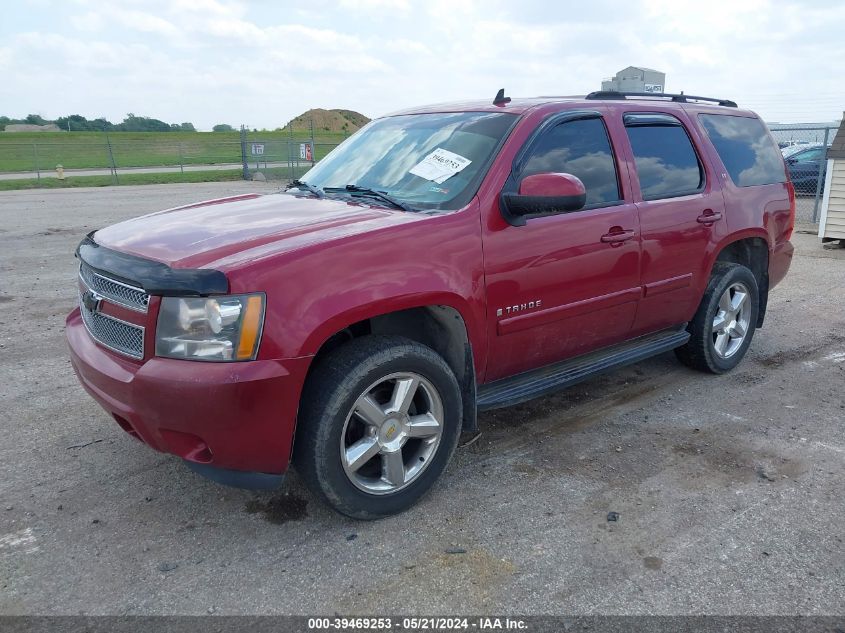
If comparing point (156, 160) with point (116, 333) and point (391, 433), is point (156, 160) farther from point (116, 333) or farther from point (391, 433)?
point (391, 433)

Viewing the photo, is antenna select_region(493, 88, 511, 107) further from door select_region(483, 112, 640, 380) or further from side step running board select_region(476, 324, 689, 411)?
side step running board select_region(476, 324, 689, 411)

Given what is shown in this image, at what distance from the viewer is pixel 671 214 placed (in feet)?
14.2

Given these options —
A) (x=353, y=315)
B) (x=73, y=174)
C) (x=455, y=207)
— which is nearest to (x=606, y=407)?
(x=455, y=207)

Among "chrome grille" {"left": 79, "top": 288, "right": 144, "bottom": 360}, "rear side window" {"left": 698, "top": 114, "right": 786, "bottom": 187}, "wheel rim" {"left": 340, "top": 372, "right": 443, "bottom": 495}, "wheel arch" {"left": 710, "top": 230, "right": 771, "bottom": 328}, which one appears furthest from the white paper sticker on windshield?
"wheel arch" {"left": 710, "top": 230, "right": 771, "bottom": 328}

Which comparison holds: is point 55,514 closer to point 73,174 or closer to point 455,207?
point 455,207

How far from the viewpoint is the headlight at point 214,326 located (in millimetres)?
2670

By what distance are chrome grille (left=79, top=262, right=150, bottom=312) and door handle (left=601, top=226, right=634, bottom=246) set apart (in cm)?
246

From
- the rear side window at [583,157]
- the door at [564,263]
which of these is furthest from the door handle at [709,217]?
the rear side window at [583,157]

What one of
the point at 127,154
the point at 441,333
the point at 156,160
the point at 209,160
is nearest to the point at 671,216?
the point at 441,333

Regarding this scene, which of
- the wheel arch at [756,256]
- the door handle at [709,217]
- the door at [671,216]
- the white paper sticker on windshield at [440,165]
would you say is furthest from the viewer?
the wheel arch at [756,256]

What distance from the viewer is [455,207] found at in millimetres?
3385

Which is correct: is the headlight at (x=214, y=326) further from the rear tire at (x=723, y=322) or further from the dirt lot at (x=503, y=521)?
the rear tire at (x=723, y=322)

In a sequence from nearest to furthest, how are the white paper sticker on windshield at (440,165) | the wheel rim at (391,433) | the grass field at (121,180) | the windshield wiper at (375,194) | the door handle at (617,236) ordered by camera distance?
the wheel rim at (391,433) → the windshield wiper at (375,194) → the white paper sticker on windshield at (440,165) → the door handle at (617,236) → the grass field at (121,180)

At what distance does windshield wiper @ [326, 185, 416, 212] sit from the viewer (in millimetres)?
3492
